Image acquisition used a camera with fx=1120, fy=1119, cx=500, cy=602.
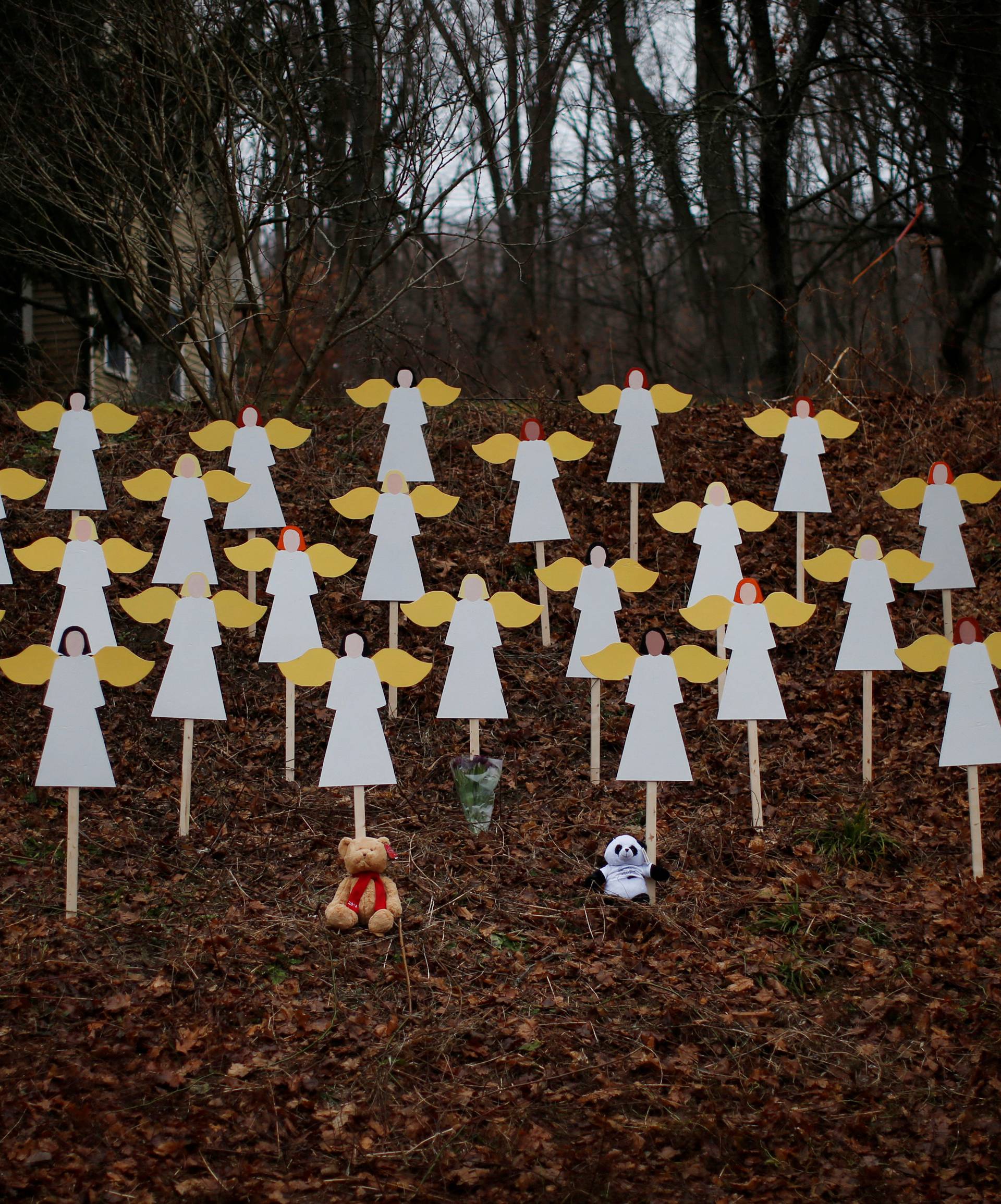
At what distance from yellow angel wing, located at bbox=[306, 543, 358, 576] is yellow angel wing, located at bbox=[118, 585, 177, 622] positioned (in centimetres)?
85

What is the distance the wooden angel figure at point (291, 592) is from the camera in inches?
245

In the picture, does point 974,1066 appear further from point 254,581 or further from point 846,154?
point 846,154

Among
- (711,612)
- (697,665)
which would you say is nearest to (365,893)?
(697,665)

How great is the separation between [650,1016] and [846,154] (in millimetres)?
15213

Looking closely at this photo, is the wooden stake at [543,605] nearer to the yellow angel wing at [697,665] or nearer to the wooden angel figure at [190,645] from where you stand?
the yellow angel wing at [697,665]

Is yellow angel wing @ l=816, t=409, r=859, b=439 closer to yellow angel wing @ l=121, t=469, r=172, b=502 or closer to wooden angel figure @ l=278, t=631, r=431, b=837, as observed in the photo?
wooden angel figure @ l=278, t=631, r=431, b=837

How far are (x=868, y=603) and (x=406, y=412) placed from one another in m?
3.28

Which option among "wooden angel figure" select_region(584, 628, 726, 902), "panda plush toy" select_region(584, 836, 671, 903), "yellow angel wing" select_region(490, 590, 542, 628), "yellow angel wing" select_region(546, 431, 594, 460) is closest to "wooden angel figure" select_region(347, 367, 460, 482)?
"yellow angel wing" select_region(546, 431, 594, 460)

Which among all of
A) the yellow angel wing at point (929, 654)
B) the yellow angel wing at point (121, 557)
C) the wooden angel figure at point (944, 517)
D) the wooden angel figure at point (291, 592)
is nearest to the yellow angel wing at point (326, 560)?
the wooden angel figure at point (291, 592)

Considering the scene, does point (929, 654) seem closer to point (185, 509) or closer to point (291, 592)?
point (291, 592)

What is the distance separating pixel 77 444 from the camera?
7.43 m

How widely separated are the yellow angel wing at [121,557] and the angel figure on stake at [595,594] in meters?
2.29

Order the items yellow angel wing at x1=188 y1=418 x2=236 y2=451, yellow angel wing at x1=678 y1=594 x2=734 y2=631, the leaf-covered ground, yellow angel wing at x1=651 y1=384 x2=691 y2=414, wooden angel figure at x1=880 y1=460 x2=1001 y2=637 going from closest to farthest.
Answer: the leaf-covered ground
yellow angel wing at x1=678 y1=594 x2=734 y2=631
wooden angel figure at x1=880 y1=460 x2=1001 y2=637
yellow angel wing at x1=188 y1=418 x2=236 y2=451
yellow angel wing at x1=651 y1=384 x2=691 y2=414

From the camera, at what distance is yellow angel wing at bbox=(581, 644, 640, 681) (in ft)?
17.9
